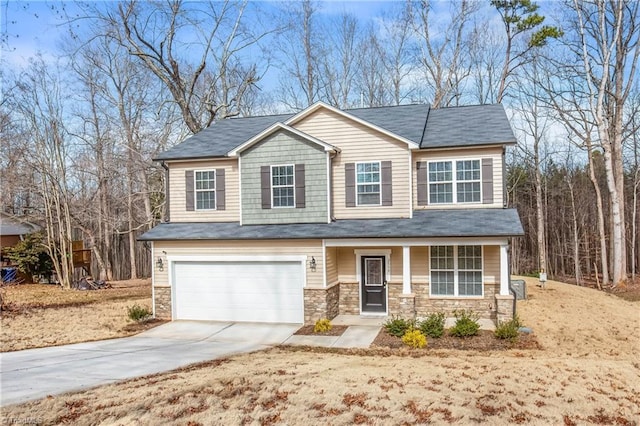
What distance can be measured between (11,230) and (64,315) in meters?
18.6

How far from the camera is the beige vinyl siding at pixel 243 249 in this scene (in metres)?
14.8

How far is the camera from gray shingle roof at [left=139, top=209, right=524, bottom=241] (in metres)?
13.9

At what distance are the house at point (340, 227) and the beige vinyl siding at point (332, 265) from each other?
0.03 m

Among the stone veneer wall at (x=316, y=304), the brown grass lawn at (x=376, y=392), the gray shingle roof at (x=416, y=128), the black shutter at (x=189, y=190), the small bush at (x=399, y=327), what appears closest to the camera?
the brown grass lawn at (x=376, y=392)

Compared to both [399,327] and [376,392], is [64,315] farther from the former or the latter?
[376,392]

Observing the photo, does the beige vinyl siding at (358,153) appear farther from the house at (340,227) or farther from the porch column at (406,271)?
the porch column at (406,271)

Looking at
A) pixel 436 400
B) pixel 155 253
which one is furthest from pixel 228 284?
pixel 436 400

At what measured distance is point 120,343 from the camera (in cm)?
1268

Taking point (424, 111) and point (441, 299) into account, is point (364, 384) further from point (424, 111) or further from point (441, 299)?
point (424, 111)

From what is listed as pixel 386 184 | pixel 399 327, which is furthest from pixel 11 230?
pixel 399 327

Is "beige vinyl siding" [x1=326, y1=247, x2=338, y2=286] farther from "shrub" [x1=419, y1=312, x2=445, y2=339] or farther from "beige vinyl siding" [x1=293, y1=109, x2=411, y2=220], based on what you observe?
"shrub" [x1=419, y1=312, x2=445, y2=339]

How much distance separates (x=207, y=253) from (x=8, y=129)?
20339 mm

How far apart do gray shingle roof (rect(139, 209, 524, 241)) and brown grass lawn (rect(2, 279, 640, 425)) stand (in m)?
3.62

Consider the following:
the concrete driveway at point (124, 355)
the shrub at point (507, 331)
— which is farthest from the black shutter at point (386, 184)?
the shrub at point (507, 331)
